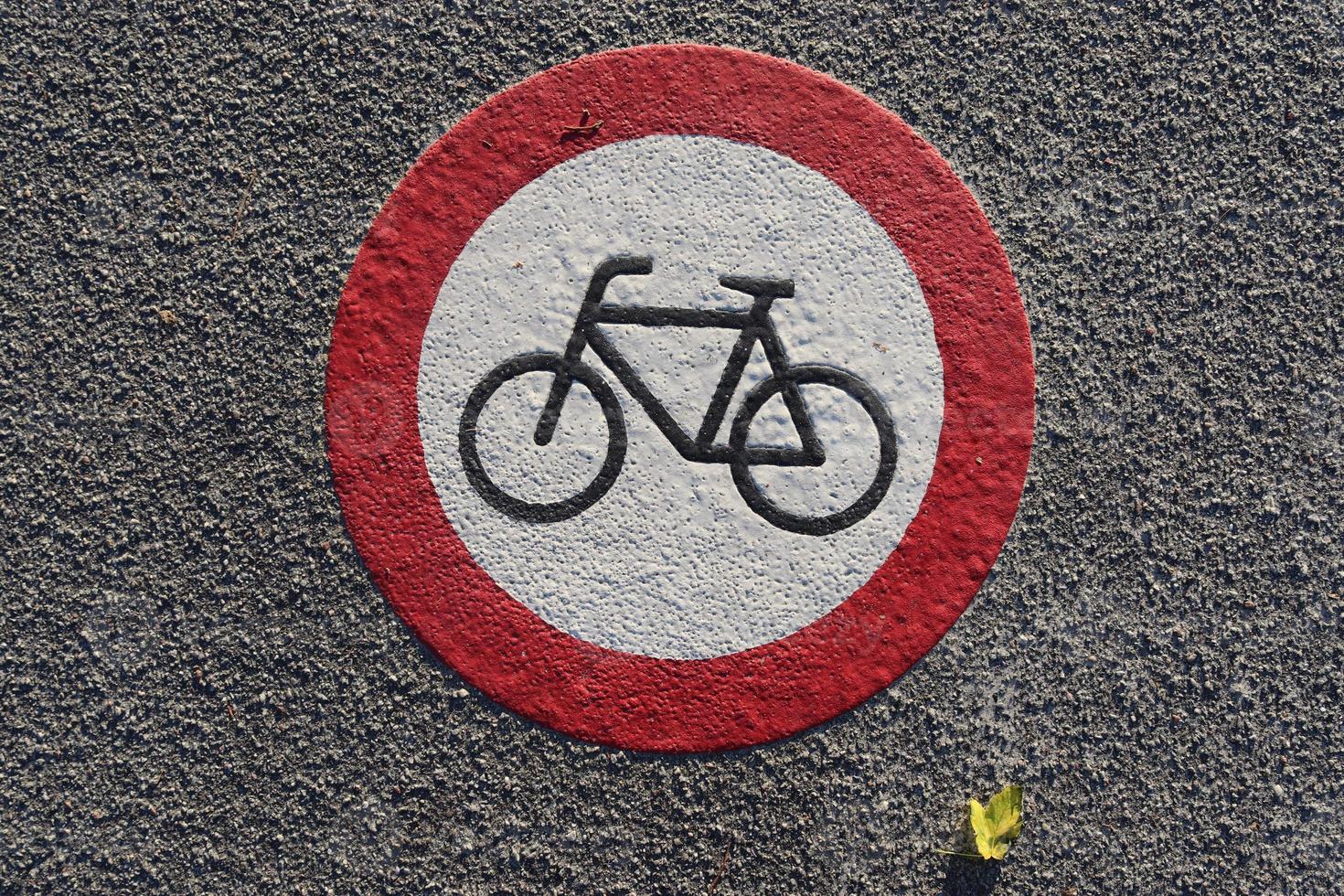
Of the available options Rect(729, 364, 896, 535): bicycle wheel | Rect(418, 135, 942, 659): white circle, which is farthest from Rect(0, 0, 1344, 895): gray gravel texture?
Rect(729, 364, 896, 535): bicycle wheel

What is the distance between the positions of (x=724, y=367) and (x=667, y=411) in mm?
222

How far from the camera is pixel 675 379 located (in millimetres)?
2775

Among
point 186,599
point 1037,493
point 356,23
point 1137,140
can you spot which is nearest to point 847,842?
point 1037,493

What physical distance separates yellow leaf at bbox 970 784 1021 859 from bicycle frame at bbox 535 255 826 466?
1140mm

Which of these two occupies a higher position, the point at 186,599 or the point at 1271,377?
the point at 1271,377

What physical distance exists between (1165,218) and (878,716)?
5.87ft

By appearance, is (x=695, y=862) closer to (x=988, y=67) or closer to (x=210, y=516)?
(x=210, y=516)

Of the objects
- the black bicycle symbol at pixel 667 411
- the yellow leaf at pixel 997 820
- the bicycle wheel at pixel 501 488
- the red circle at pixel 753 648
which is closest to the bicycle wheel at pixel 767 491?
the black bicycle symbol at pixel 667 411

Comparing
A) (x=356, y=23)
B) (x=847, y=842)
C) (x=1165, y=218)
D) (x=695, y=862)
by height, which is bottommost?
(x=695, y=862)

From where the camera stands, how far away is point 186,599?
9.01 feet

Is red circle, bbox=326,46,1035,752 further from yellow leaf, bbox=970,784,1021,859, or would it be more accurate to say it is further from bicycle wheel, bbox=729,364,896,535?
yellow leaf, bbox=970,784,1021,859

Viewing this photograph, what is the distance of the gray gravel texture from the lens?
2.73m

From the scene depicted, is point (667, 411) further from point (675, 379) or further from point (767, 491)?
point (767, 491)

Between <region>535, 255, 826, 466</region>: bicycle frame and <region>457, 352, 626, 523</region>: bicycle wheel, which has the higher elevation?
<region>535, 255, 826, 466</region>: bicycle frame
